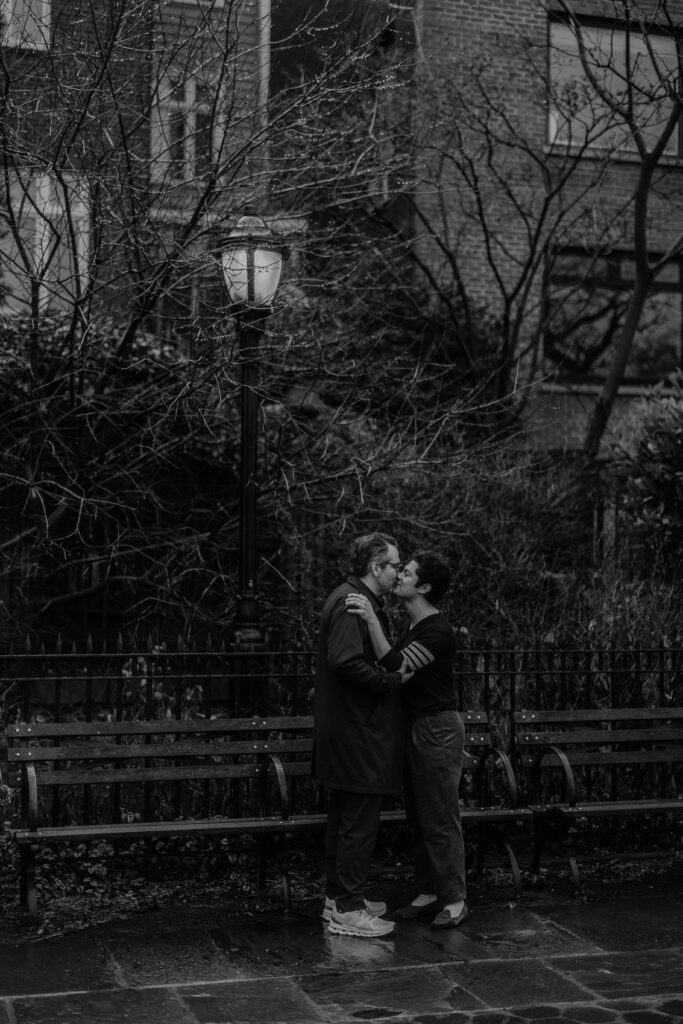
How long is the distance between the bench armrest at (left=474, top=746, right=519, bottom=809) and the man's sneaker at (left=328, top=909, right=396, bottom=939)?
50.2 inches

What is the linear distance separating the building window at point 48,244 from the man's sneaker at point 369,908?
4824mm

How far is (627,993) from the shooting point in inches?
212

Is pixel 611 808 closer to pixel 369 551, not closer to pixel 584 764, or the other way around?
pixel 584 764

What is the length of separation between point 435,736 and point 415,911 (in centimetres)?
96

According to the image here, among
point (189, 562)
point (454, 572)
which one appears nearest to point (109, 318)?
point (189, 562)

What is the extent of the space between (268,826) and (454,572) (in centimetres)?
471

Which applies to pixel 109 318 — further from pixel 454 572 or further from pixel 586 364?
pixel 586 364

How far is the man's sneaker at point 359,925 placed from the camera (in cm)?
609

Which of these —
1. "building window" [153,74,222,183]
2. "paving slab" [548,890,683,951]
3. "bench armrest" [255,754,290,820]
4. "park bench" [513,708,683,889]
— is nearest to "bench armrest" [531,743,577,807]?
"park bench" [513,708,683,889]

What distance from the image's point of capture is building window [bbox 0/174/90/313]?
30.4ft

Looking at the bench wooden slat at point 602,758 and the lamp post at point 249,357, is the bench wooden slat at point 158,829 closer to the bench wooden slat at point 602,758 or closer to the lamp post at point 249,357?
the lamp post at point 249,357

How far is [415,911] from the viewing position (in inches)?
256

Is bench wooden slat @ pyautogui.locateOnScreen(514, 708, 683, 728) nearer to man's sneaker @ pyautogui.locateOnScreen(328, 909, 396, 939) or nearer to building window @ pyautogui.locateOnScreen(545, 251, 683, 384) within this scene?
man's sneaker @ pyautogui.locateOnScreen(328, 909, 396, 939)

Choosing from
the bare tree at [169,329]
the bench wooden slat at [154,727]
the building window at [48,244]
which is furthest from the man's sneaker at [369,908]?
the building window at [48,244]
